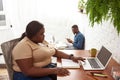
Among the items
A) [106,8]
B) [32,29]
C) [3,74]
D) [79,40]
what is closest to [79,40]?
[79,40]

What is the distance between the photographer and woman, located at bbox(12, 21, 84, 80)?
174cm

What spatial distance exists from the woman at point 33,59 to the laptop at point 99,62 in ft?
1.03

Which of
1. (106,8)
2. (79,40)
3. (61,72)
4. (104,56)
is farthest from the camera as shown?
(79,40)

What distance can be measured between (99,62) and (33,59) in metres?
0.72

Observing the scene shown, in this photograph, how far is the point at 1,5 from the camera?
13.8 ft

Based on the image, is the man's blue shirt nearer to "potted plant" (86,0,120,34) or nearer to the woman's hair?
the woman's hair

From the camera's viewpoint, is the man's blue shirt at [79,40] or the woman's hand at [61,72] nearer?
the woman's hand at [61,72]

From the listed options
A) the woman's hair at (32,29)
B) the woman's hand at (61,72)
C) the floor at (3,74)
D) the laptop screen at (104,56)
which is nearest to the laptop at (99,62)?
the laptop screen at (104,56)

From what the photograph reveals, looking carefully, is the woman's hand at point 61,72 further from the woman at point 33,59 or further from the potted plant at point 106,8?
the potted plant at point 106,8

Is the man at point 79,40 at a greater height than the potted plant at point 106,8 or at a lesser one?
lesser

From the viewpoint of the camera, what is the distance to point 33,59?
183cm

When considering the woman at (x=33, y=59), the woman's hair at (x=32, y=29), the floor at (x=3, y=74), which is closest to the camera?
the woman at (x=33, y=59)

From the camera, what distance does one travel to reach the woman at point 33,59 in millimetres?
1737

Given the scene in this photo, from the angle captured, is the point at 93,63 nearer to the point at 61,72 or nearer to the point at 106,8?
the point at 61,72
